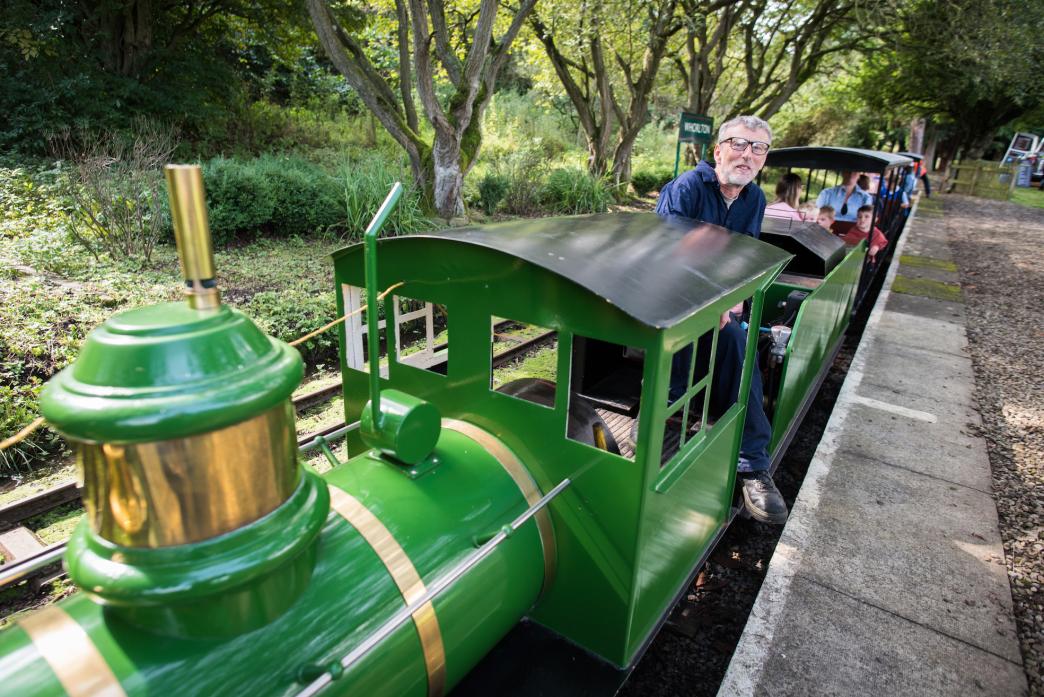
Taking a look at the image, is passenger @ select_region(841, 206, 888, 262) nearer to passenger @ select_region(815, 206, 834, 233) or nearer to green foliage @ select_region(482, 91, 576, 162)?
passenger @ select_region(815, 206, 834, 233)

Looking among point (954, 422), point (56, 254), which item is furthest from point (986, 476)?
point (56, 254)

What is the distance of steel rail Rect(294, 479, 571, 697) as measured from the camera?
5.65 ft

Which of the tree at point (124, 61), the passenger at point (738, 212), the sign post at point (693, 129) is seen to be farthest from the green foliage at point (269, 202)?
the passenger at point (738, 212)

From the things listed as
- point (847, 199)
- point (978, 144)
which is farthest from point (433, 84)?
point (978, 144)

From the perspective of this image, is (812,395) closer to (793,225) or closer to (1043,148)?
(793,225)

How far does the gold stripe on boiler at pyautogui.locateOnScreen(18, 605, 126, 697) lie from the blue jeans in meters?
2.72

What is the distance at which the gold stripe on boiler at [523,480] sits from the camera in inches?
104

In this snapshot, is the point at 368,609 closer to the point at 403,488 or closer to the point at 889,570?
the point at 403,488

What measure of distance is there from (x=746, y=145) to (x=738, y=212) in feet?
1.63

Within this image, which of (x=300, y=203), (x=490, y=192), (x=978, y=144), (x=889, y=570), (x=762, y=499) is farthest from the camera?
(x=978, y=144)

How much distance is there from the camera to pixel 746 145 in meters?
3.90

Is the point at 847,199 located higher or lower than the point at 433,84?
lower

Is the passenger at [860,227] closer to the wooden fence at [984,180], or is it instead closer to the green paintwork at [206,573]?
the green paintwork at [206,573]

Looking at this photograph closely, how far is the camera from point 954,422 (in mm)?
5992
